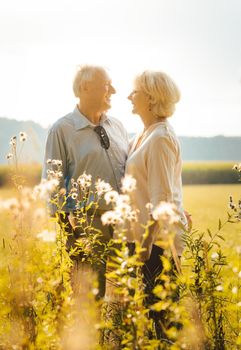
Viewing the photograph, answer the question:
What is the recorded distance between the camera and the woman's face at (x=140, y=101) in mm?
4285

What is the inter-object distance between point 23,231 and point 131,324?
0.90 metres

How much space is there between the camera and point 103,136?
16.1ft

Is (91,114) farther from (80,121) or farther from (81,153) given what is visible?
(81,153)

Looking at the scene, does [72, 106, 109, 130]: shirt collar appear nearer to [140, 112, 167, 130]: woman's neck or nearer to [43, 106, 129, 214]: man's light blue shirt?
[43, 106, 129, 214]: man's light blue shirt

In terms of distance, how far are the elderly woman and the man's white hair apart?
0.63m

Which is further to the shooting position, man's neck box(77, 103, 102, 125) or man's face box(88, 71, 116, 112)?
man's neck box(77, 103, 102, 125)

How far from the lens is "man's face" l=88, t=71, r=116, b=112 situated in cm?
489

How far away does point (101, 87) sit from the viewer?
193 inches

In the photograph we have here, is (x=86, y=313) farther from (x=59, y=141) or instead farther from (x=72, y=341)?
(x=59, y=141)

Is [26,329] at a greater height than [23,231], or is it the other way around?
[23,231]

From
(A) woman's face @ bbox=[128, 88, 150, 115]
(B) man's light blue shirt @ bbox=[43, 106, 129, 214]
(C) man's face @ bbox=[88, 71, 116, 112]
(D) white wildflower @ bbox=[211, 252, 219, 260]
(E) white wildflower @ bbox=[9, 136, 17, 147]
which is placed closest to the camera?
(D) white wildflower @ bbox=[211, 252, 219, 260]

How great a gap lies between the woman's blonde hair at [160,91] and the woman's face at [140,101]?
0.11ft

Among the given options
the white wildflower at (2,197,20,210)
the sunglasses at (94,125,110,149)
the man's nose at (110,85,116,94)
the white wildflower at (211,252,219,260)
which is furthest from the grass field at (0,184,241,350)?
the man's nose at (110,85,116,94)

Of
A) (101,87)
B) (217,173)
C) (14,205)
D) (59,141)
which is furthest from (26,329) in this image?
(217,173)
